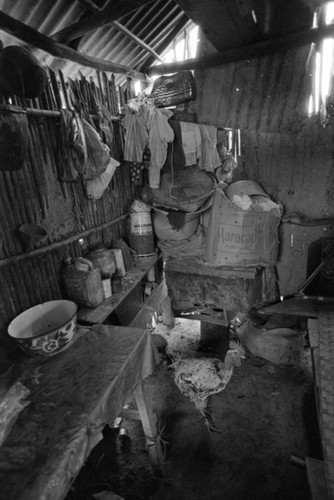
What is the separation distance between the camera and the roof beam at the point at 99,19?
2600 mm

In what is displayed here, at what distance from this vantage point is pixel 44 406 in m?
1.87

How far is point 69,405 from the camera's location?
72.8 inches

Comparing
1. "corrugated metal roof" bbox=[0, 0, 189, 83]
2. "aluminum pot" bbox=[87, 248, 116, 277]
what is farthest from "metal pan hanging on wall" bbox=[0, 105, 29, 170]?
"aluminum pot" bbox=[87, 248, 116, 277]

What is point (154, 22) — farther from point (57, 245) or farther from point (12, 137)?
point (57, 245)

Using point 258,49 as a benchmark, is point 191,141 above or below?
below

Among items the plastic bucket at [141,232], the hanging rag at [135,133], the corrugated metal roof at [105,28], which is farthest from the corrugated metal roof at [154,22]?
the plastic bucket at [141,232]

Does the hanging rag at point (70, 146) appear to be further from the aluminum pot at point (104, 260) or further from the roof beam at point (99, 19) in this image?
the aluminum pot at point (104, 260)

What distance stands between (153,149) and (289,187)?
86.9 inches

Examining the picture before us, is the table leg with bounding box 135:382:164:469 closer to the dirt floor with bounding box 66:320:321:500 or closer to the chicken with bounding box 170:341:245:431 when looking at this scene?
the dirt floor with bounding box 66:320:321:500

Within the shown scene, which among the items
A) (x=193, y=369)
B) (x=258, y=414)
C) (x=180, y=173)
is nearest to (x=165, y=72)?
(x=180, y=173)

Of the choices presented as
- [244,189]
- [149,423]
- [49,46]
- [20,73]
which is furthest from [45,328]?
[244,189]

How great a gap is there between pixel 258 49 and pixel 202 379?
453 centimetres

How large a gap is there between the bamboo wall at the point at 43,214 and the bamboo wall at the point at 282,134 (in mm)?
1761

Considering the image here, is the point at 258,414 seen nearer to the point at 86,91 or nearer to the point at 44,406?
the point at 44,406
